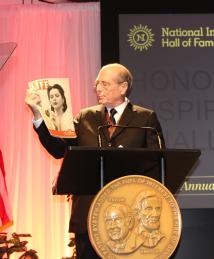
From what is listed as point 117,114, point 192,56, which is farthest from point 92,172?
point 192,56

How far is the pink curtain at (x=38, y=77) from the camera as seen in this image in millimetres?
5285

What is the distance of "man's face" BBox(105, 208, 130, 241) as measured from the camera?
5.79 ft

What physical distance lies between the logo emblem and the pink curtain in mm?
677

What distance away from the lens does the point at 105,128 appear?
92.7 inches

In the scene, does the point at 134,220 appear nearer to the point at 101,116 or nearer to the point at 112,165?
the point at 112,165

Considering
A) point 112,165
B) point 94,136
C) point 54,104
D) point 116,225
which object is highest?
point 54,104

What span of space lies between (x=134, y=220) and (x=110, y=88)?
0.91m

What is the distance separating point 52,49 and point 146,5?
1.12 m

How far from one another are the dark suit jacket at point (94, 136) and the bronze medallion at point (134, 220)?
1.51ft

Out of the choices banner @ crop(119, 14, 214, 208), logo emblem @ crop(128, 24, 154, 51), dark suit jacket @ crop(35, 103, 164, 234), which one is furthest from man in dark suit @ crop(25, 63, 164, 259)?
logo emblem @ crop(128, 24, 154, 51)

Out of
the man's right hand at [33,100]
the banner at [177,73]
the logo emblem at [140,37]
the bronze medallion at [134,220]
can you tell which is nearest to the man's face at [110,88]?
the man's right hand at [33,100]

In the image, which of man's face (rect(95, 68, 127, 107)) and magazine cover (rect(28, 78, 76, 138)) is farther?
man's face (rect(95, 68, 127, 107))

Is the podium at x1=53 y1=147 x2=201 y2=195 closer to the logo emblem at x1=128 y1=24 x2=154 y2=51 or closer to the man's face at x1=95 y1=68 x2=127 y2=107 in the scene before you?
the man's face at x1=95 y1=68 x2=127 y2=107

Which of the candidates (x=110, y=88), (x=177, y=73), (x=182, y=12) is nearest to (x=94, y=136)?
(x=110, y=88)
